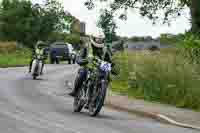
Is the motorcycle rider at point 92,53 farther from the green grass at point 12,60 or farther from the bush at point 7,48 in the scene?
the bush at point 7,48

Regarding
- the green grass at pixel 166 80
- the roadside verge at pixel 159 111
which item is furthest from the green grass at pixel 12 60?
the roadside verge at pixel 159 111

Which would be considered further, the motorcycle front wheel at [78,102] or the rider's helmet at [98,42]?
the motorcycle front wheel at [78,102]

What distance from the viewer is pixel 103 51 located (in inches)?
564

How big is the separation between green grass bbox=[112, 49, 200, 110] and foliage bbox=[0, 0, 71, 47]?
231 feet

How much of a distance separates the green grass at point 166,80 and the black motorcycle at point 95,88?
11.3ft

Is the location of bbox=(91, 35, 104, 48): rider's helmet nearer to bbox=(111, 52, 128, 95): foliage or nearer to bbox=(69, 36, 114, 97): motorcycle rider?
bbox=(69, 36, 114, 97): motorcycle rider

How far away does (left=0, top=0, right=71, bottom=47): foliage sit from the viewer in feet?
308

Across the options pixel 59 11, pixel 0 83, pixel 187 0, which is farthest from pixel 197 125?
pixel 59 11

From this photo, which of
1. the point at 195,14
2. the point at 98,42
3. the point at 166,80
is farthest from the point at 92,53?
the point at 195,14

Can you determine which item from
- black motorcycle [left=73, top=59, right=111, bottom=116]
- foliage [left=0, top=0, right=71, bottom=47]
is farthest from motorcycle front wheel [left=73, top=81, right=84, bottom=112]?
foliage [left=0, top=0, right=71, bottom=47]

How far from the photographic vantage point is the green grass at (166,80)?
17.7m

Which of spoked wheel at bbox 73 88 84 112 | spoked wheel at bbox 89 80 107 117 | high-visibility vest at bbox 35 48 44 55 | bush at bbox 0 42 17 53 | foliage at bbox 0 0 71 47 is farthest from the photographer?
foliage at bbox 0 0 71 47

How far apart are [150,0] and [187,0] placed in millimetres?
2237

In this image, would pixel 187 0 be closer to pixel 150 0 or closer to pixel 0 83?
pixel 150 0
